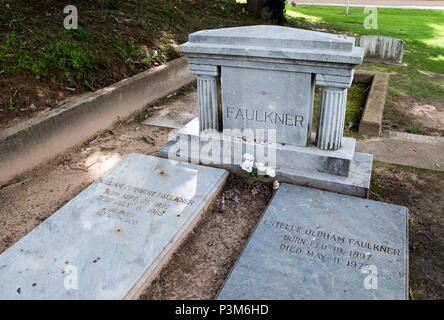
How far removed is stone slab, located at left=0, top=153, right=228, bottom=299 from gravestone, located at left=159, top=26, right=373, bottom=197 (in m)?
0.46

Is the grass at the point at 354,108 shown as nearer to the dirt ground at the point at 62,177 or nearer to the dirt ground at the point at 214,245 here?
the dirt ground at the point at 214,245

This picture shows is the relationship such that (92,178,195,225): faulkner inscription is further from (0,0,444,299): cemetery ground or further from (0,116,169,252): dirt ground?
(0,116,169,252): dirt ground

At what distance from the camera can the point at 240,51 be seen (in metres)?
3.26

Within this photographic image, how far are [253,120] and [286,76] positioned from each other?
579 millimetres

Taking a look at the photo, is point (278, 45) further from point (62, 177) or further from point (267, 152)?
point (62, 177)

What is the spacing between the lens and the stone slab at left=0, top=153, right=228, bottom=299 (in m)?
2.44

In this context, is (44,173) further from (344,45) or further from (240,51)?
(344,45)

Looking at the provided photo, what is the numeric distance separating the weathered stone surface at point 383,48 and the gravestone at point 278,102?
5297 millimetres

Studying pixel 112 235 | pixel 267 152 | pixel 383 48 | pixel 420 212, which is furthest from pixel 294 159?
pixel 383 48

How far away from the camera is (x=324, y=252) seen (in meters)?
2.64

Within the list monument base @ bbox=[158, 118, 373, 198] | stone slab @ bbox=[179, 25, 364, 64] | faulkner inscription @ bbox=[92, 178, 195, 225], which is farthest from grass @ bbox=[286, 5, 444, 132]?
faulkner inscription @ bbox=[92, 178, 195, 225]

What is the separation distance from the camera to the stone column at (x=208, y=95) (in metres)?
3.56

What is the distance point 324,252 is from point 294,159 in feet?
3.71

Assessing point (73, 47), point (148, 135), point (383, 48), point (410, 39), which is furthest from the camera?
point (410, 39)
